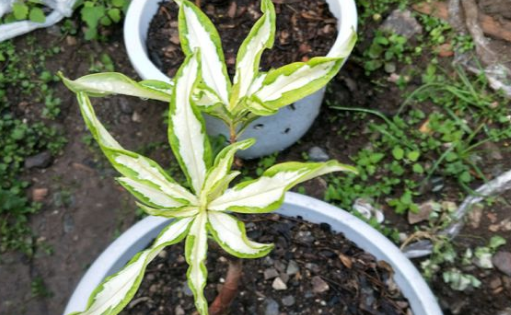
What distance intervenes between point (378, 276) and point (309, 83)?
691mm

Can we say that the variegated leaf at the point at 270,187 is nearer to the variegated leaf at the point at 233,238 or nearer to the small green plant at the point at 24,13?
the variegated leaf at the point at 233,238

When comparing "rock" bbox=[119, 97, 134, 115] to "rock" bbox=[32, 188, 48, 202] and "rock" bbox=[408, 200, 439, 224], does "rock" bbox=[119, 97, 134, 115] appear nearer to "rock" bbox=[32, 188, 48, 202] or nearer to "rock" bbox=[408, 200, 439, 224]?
"rock" bbox=[32, 188, 48, 202]

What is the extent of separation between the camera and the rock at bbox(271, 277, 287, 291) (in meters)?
1.37

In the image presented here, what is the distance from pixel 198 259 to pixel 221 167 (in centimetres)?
15

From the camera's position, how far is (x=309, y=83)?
0.85 metres

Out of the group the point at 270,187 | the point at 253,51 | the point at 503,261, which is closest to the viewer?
the point at 270,187

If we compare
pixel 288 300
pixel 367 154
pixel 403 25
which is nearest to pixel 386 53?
pixel 403 25

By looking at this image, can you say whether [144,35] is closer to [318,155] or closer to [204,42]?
[318,155]

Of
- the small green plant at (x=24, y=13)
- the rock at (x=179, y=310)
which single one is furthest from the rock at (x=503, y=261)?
the small green plant at (x=24, y=13)

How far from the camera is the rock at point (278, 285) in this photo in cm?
137

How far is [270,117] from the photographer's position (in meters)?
1.65

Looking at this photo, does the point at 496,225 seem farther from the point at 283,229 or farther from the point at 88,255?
the point at 88,255

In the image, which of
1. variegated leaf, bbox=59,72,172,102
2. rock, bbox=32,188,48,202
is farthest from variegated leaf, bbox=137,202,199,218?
rock, bbox=32,188,48,202

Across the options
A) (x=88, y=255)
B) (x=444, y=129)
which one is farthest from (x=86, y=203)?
(x=444, y=129)
